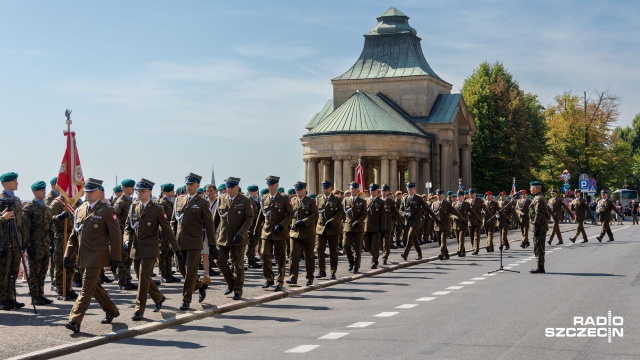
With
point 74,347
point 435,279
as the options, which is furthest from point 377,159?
point 74,347

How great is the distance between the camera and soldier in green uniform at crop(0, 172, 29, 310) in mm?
14383

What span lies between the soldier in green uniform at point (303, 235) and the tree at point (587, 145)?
248 ft

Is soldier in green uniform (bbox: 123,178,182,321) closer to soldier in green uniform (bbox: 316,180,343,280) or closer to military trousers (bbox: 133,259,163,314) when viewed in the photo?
military trousers (bbox: 133,259,163,314)

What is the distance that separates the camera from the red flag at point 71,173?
A: 1953 cm

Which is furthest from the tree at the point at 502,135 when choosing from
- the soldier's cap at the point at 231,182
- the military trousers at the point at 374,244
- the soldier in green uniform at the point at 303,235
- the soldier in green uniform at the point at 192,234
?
the soldier in green uniform at the point at 192,234

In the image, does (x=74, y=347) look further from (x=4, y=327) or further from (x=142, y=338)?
(x=4, y=327)

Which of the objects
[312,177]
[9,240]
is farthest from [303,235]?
[312,177]

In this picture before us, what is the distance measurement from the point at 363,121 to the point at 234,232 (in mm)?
57436

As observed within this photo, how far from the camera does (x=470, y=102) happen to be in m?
92.7

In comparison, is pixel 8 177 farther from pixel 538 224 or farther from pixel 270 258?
pixel 538 224

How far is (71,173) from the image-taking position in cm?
1994

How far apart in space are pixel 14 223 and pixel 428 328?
6.57 metres
